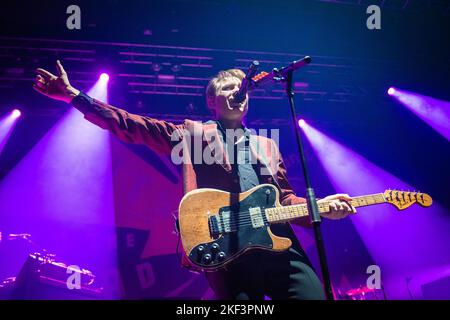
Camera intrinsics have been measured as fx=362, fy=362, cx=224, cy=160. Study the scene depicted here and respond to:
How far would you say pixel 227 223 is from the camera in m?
2.63

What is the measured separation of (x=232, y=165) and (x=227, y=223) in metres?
0.57

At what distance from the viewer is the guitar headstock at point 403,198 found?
337 cm

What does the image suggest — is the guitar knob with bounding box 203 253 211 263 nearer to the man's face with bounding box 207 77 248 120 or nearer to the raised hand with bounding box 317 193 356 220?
the raised hand with bounding box 317 193 356 220

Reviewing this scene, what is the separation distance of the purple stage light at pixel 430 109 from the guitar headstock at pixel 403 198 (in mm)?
4191

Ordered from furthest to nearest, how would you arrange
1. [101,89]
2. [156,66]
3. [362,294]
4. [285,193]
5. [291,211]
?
[101,89] → [156,66] → [362,294] → [285,193] → [291,211]

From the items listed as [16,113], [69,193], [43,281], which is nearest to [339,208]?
[43,281]

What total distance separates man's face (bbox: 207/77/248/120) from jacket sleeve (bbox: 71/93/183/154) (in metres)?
0.45

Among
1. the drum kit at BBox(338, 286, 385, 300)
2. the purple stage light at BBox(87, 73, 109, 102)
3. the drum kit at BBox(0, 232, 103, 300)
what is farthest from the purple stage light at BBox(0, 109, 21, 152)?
the drum kit at BBox(338, 286, 385, 300)

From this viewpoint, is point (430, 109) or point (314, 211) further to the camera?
point (430, 109)

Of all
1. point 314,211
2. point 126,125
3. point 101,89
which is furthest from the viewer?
point 101,89

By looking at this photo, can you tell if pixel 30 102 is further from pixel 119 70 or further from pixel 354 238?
pixel 354 238

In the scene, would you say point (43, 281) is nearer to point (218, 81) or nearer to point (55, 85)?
point (55, 85)

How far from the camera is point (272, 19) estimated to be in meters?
5.71

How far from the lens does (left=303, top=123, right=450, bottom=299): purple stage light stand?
680cm
